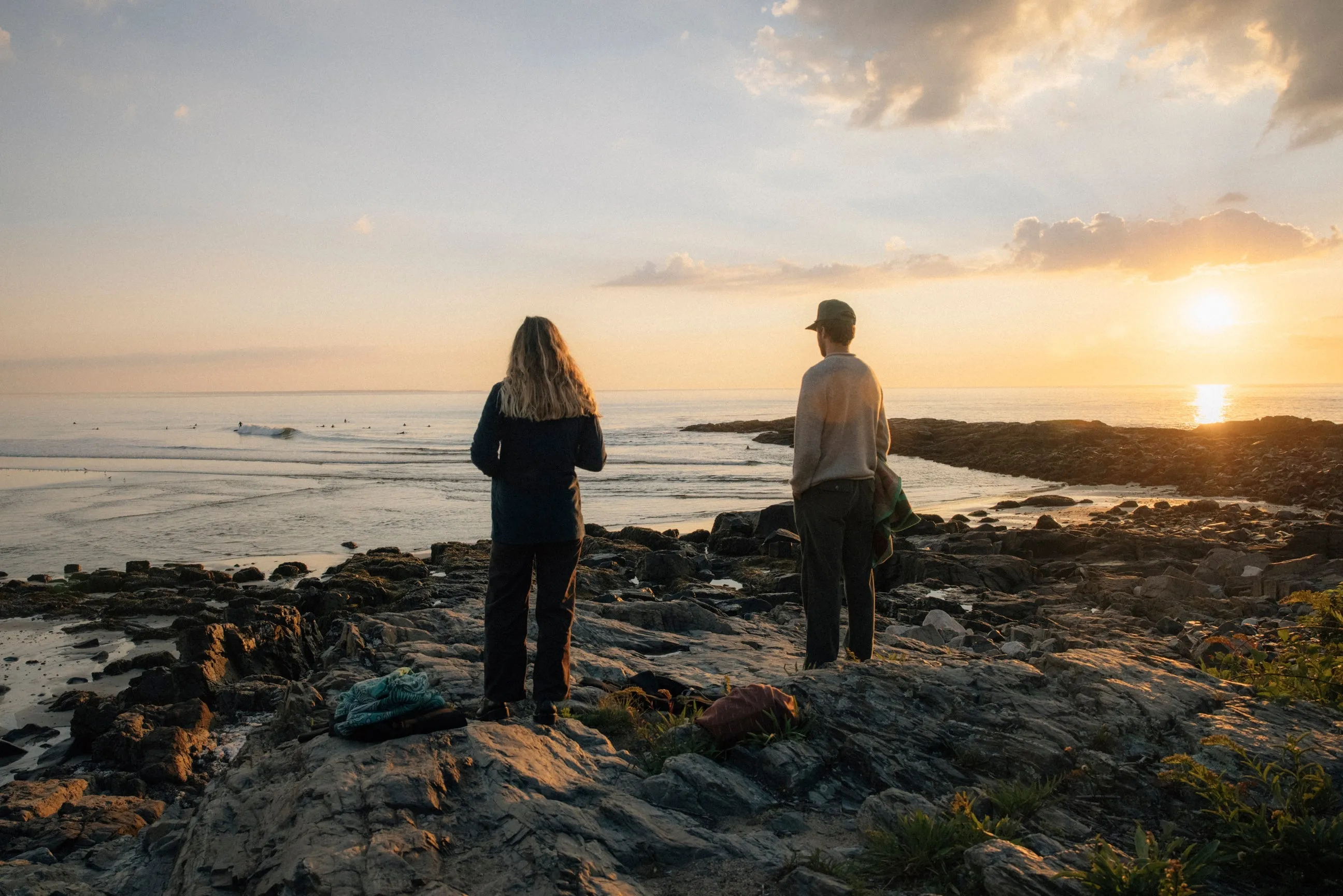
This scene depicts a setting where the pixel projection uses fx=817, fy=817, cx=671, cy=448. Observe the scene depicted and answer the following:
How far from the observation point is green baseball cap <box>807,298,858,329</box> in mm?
5254

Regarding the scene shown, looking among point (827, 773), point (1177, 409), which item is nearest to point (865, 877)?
point (827, 773)

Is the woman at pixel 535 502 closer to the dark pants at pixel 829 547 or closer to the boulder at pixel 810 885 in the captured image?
the dark pants at pixel 829 547

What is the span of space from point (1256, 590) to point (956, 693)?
29.9 feet

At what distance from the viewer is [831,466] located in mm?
5125

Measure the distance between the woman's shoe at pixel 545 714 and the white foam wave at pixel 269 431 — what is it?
59.4 m

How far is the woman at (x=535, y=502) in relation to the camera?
15.1ft

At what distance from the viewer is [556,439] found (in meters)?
4.66

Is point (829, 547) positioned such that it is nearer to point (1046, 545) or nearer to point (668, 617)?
point (668, 617)

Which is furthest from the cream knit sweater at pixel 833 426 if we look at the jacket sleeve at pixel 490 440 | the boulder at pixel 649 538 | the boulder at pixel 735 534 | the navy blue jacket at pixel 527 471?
the boulder at pixel 649 538

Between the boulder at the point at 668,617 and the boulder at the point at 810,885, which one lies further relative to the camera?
the boulder at the point at 668,617

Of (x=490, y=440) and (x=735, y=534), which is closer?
(x=490, y=440)

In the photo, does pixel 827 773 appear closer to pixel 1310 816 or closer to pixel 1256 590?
pixel 1310 816

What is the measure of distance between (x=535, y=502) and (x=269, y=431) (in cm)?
6548

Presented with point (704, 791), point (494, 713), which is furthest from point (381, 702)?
point (704, 791)
